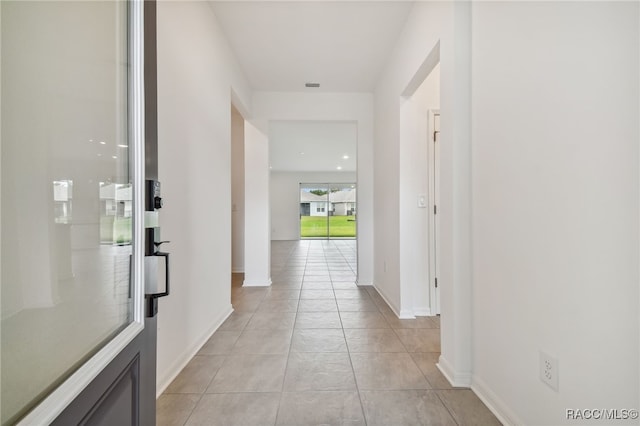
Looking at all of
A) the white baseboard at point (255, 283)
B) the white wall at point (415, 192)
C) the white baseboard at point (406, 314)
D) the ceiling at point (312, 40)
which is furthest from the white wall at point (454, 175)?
the white baseboard at point (255, 283)

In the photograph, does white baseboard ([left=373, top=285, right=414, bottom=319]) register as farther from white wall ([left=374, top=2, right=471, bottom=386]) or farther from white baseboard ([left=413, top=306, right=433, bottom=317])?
white wall ([left=374, top=2, right=471, bottom=386])

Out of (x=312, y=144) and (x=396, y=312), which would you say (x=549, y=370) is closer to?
(x=396, y=312)

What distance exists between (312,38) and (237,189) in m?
3.13

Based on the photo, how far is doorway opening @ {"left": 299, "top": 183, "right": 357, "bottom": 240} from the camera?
37.2ft

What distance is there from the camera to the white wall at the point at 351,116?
4203 mm

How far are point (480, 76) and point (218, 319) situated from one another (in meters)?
2.73

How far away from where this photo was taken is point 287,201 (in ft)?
36.2

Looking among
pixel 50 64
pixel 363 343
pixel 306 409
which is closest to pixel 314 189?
pixel 363 343

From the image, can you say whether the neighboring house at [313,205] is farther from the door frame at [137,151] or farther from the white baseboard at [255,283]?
the door frame at [137,151]

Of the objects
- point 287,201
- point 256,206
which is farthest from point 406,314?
point 287,201

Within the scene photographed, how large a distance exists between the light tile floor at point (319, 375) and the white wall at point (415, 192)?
331 mm

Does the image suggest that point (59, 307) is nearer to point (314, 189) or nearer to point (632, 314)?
point (632, 314)

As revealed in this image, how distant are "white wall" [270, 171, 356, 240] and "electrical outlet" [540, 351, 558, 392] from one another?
9987 millimetres

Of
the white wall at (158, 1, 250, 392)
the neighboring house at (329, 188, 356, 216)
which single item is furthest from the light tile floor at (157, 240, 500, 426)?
the neighboring house at (329, 188, 356, 216)
